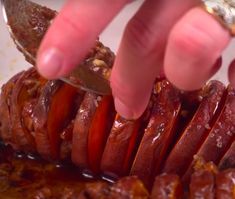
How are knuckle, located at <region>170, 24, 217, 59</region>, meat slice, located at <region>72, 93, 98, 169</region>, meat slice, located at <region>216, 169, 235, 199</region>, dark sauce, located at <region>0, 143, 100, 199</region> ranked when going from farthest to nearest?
1. dark sauce, located at <region>0, 143, 100, 199</region>
2. meat slice, located at <region>72, 93, 98, 169</region>
3. meat slice, located at <region>216, 169, 235, 199</region>
4. knuckle, located at <region>170, 24, 217, 59</region>

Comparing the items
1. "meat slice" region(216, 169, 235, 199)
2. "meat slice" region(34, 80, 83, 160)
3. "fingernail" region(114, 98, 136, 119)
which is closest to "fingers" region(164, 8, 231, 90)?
"fingernail" region(114, 98, 136, 119)

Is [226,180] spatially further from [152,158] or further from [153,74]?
[153,74]

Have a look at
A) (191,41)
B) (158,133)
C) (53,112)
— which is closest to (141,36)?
(191,41)

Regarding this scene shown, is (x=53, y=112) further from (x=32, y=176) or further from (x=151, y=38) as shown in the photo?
(x=151, y=38)

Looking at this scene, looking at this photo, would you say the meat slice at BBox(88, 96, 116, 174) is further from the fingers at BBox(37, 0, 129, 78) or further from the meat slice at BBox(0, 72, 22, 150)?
the fingers at BBox(37, 0, 129, 78)

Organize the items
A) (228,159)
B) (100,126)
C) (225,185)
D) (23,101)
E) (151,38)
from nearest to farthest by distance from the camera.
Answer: (151,38) → (225,185) → (228,159) → (100,126) → (23,101)

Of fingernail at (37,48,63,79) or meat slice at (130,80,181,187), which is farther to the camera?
meat slice at (130,80,181,187)

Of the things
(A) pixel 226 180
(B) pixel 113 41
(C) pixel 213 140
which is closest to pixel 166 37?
(A) pixel 226 180
